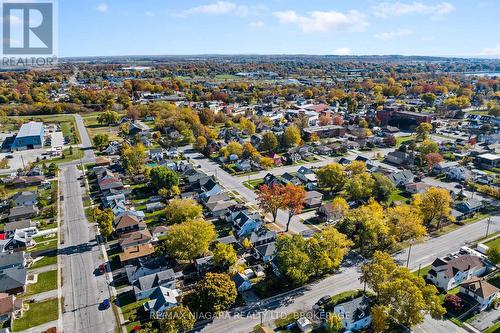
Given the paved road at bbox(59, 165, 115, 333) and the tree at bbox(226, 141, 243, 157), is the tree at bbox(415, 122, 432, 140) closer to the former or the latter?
the tree at bbox(226, 141, 243, 157)

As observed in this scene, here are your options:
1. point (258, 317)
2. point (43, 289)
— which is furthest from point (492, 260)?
point (43, 289)

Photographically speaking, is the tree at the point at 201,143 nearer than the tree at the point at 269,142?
No

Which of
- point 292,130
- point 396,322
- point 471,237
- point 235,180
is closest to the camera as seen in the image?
point 396,322

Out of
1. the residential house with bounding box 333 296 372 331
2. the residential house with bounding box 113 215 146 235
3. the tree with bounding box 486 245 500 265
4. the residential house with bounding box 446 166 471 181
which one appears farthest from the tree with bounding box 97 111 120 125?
the tree with bounding box 486 245 500 265

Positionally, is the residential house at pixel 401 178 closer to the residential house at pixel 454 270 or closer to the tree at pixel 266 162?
the tree at pixel 266 162

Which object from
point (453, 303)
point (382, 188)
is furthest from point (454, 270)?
point (382, 188)

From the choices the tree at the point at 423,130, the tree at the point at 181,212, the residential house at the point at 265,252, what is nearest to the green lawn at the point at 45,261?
the tree at the point at 181,212

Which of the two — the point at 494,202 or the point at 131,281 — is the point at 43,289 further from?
the point at 494,202
